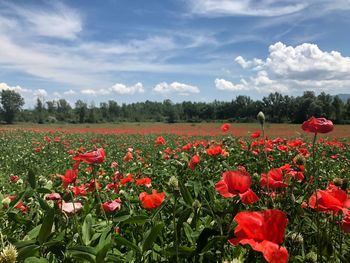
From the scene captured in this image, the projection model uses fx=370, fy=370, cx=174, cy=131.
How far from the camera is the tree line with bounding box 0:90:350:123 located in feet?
183

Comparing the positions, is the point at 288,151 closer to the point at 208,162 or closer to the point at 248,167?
the point at 248,167

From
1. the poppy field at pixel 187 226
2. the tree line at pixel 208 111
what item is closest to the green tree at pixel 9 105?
the tree line at pixel 208 111

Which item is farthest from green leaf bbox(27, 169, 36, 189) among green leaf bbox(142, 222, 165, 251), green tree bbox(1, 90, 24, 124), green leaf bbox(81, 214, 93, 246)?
green tree bbox(1, 90, 24, 124)

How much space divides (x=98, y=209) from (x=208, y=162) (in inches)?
79.2

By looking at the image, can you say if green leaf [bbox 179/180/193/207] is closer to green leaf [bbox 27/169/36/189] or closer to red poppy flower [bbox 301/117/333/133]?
green leaf [bbox 27/169/36/189]

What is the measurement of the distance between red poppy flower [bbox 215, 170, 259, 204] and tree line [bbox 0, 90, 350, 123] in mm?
51421

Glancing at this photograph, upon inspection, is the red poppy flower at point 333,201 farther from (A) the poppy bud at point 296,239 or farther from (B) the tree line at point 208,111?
(B) the tree line at point 208,111

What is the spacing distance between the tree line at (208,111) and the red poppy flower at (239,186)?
2024 inches

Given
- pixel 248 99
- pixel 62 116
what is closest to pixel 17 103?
pixel 62 116

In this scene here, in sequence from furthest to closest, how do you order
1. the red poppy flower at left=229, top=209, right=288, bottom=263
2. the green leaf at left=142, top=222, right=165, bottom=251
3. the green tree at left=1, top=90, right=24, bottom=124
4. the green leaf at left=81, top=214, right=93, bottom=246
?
the green tree at left=1, top=90, right=24, bottom=124, the green leaf at left=81, top=214, right=93, bottom=246, the green leaf at left=142, top=222, right=165, bottom=251, the red poppy flower at left=229, top=209, right=288, bottom=263

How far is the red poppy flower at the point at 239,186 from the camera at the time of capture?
49.7 inches

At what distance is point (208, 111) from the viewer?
280ft

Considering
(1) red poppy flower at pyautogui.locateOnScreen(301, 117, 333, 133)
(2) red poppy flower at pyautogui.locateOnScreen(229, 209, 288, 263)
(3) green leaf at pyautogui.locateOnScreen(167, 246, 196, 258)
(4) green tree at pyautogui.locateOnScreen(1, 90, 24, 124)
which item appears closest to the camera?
(2) red poppy flower at pyautogui.locateOnScreen(229, 209, 288, 263)

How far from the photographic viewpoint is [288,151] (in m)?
4.50
